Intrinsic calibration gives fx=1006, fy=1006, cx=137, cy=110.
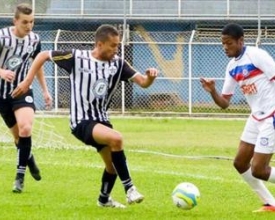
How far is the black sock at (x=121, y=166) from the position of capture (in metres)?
11.0

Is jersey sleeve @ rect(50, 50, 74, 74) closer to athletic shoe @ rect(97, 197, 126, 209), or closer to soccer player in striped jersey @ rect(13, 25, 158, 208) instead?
soccer player in striped jersey @ rect(13, 25, 158, 208)

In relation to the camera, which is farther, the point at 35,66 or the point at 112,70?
the point at 35,66

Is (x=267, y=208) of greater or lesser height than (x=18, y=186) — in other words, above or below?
above

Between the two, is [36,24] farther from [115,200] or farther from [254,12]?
[115,200]

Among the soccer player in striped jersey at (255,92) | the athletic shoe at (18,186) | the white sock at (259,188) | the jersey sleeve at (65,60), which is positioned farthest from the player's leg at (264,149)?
the athletic shoe at (18,186)

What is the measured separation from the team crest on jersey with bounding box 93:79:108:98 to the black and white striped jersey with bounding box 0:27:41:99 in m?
2.38

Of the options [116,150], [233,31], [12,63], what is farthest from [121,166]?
[12,63]

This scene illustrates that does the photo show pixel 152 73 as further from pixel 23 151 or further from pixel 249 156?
pixel 23 151

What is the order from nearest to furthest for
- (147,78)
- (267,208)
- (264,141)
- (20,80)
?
(264,141) < (147,78) < (267,208) < (20,80)

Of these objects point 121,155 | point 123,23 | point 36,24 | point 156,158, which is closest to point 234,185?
point 121,155

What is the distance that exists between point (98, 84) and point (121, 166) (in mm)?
961

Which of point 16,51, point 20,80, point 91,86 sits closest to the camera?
point 91,86

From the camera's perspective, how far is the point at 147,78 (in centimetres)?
1109

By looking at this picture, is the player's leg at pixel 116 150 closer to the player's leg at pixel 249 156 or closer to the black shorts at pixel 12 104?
the player's leg at pixel 249 156
